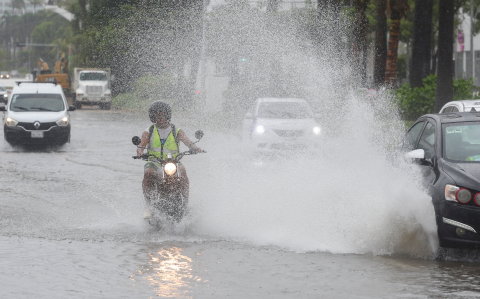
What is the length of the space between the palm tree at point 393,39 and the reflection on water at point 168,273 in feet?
75.9

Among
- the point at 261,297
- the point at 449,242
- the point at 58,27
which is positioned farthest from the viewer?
the point at 58,27

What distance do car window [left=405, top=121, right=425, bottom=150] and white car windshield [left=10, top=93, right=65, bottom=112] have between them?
50.1ft

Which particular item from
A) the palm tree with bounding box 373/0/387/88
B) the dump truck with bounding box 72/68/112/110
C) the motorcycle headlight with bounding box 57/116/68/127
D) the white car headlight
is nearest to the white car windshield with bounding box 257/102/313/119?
the white car headlight

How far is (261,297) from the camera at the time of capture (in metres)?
6.50

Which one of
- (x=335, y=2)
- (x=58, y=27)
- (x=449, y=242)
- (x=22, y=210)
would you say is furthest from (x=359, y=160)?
(x=58, y=27)

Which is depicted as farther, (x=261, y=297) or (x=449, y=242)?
(x=449, y=242)

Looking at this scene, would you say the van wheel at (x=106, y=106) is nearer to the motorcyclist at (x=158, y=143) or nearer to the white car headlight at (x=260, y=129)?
the white car headlight at (x=260, y=129)

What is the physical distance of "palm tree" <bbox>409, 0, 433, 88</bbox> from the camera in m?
28.0

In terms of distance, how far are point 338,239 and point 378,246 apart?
51 centimetres

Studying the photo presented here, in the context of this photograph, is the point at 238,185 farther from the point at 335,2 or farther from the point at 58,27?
the point at 58,27

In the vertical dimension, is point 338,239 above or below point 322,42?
below

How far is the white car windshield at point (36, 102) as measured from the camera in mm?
23312

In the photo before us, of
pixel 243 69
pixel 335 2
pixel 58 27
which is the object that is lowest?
pixel 243 69

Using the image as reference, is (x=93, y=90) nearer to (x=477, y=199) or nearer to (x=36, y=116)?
(x=36, y=116)
